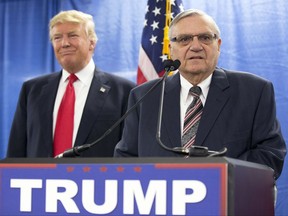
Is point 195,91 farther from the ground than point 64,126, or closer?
farther from the ground

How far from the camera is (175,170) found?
1.01 meters

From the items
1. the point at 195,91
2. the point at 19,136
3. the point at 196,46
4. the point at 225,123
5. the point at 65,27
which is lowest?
the point at 19,136

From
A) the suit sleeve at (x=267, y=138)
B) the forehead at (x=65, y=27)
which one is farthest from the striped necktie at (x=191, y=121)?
the forehead at (x=65, y=27)

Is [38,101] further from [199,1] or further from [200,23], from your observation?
[199,1]

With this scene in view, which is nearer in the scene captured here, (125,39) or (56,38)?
(56,38)

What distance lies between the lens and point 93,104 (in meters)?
2.35

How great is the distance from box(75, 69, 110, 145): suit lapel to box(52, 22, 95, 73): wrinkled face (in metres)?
0.10

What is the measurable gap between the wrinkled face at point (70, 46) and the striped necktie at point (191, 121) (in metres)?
0.77

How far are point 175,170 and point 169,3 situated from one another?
218 centimetres

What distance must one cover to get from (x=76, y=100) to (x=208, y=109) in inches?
31.9

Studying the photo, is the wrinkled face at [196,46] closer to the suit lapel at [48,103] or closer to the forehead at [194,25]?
the forehead at [194,25]

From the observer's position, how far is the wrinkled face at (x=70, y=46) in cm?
240

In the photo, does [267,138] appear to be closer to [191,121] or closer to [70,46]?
[191,121]

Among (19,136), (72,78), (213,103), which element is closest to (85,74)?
(72,78)
